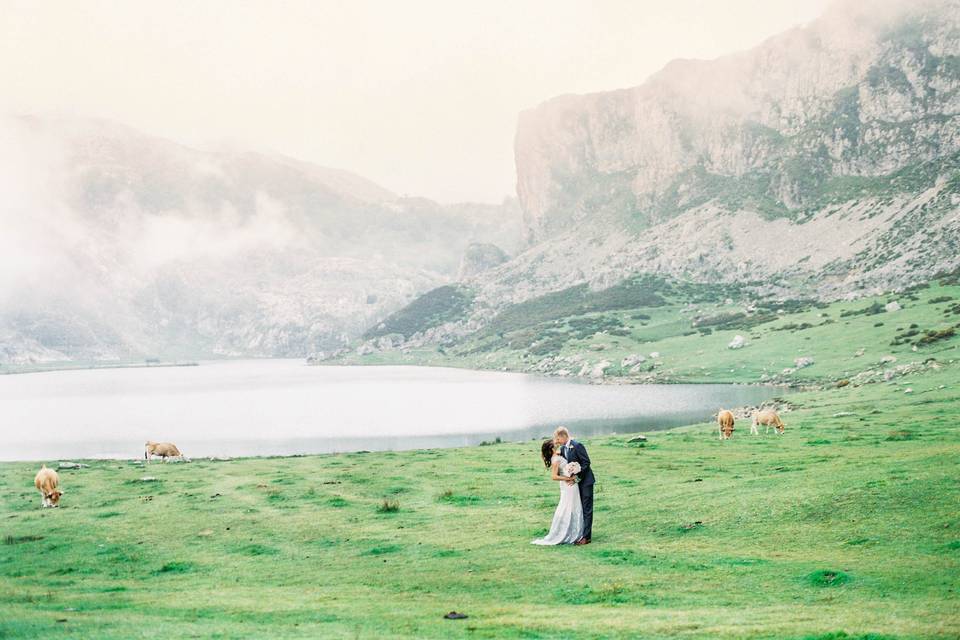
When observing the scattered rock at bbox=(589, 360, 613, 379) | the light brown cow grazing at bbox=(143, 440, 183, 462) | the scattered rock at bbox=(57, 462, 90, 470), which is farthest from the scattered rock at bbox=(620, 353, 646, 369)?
the scattered rock at bbox=(57, 462, 90, 470)

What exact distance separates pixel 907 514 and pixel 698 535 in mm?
5661

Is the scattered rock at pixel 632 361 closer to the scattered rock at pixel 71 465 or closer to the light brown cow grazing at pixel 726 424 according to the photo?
the light brown cow grazing at pixel 726 424

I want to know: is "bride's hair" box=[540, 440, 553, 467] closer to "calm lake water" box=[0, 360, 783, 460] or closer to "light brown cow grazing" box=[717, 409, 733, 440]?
"light brown cow grazing" box=[717, 409, 733, 440]

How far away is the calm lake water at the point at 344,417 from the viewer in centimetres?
8622

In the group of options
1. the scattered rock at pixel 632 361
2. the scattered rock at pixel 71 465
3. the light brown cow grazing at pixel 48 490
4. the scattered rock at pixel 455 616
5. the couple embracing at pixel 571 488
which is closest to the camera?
the scattered rock at pixel 455 616

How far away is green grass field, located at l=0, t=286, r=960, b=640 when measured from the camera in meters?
14.2

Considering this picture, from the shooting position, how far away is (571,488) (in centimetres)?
2222

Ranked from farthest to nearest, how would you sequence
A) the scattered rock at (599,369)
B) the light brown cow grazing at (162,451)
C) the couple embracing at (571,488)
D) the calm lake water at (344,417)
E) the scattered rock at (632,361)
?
the scattered rock at (599,369) → the scattered rock at (632,361) → the calm lake water at (344,417) → the light brown cow grazing at (162,451) → the couple embracing at (571,488)

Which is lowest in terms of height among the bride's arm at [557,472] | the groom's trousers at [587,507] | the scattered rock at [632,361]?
the groom's trousers at [587,507]

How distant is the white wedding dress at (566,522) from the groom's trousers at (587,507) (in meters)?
0.12

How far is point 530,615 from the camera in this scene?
14.7m

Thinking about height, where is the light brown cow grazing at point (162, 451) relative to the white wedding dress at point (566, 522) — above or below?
below

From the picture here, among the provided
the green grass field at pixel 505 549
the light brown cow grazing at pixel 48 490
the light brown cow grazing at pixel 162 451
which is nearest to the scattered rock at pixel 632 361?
the light brown cow grazing at pixel 162 451

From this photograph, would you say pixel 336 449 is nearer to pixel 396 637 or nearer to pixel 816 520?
pixel 816 520
